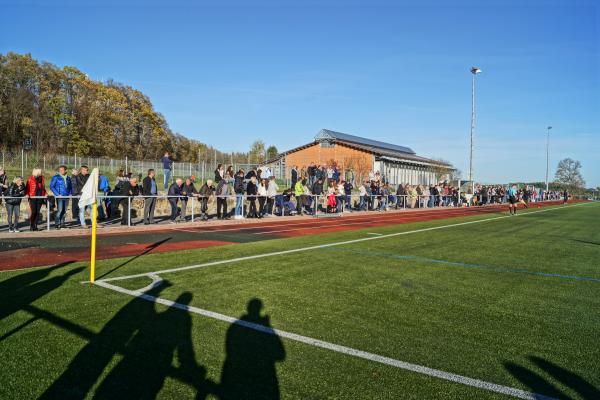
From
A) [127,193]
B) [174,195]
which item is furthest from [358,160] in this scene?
[127,193]

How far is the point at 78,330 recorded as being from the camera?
4645 millimetres

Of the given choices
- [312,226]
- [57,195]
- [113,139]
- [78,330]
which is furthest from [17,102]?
[78,330]

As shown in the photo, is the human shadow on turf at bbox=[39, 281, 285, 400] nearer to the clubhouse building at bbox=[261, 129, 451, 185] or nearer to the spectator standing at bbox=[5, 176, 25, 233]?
the spectator standing at bbox=[5, 176, 25, 233]

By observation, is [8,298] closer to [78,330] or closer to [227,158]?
[78,330]

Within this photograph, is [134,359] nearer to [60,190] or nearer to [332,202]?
[60,190]

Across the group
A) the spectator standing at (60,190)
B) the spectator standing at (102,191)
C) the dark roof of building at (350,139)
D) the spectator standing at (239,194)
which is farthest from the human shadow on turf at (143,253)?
the dark roof of building at (350,139)

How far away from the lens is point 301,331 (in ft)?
15.6

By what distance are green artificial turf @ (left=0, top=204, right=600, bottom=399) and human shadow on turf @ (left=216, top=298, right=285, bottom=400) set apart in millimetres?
17

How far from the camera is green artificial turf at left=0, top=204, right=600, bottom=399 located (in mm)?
3516

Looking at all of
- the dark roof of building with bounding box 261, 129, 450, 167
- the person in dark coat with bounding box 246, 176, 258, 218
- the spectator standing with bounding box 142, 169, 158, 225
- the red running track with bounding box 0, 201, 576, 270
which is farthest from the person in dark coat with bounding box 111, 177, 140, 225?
the dark roof of building with bounding box 261, 129, 450, 167

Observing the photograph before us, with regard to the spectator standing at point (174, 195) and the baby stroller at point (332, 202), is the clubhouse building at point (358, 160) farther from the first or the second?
the spectator standing at point (174, 195)

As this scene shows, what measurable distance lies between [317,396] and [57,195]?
1340 centimetres

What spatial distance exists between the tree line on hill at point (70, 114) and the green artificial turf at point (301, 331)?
33.9 meters

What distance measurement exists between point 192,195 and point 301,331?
13788mm
